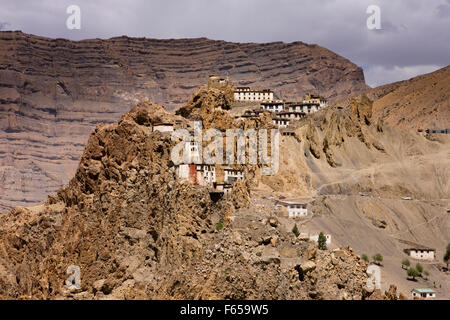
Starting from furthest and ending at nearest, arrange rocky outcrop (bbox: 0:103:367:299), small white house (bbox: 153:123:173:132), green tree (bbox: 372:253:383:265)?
green tree (bbox: 372:253:383:265) < small white house (bbox: 153:123:173:132) < rocky outcrop (bbox: 0:103:367:299)

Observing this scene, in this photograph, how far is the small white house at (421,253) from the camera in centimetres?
11238

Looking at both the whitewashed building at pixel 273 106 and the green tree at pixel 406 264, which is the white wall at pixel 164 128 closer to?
the green tree at pixel 406 264

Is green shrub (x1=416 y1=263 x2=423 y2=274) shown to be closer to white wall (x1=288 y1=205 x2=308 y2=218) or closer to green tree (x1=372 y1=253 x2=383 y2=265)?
green tree (x1=372 y1=253 x2=383 y2=265)

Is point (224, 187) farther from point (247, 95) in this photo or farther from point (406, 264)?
point (247, 95)

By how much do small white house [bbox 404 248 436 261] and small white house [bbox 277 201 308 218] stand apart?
16208mm

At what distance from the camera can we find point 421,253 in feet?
370

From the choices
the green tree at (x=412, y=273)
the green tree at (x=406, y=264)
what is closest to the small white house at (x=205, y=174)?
the green tree at (x=412, y=273)

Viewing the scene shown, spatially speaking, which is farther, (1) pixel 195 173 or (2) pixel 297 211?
(2) pixel 297 211

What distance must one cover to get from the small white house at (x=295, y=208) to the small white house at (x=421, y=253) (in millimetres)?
16208

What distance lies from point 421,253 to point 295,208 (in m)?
20.0

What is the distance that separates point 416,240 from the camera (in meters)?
121

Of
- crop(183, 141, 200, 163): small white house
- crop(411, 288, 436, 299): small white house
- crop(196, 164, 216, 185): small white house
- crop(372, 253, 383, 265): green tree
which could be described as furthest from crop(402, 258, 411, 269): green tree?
crop(183, 141, 200, 163): small white house

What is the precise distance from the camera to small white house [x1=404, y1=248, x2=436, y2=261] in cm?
11238

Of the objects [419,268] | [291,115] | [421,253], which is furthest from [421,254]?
[291,115]
